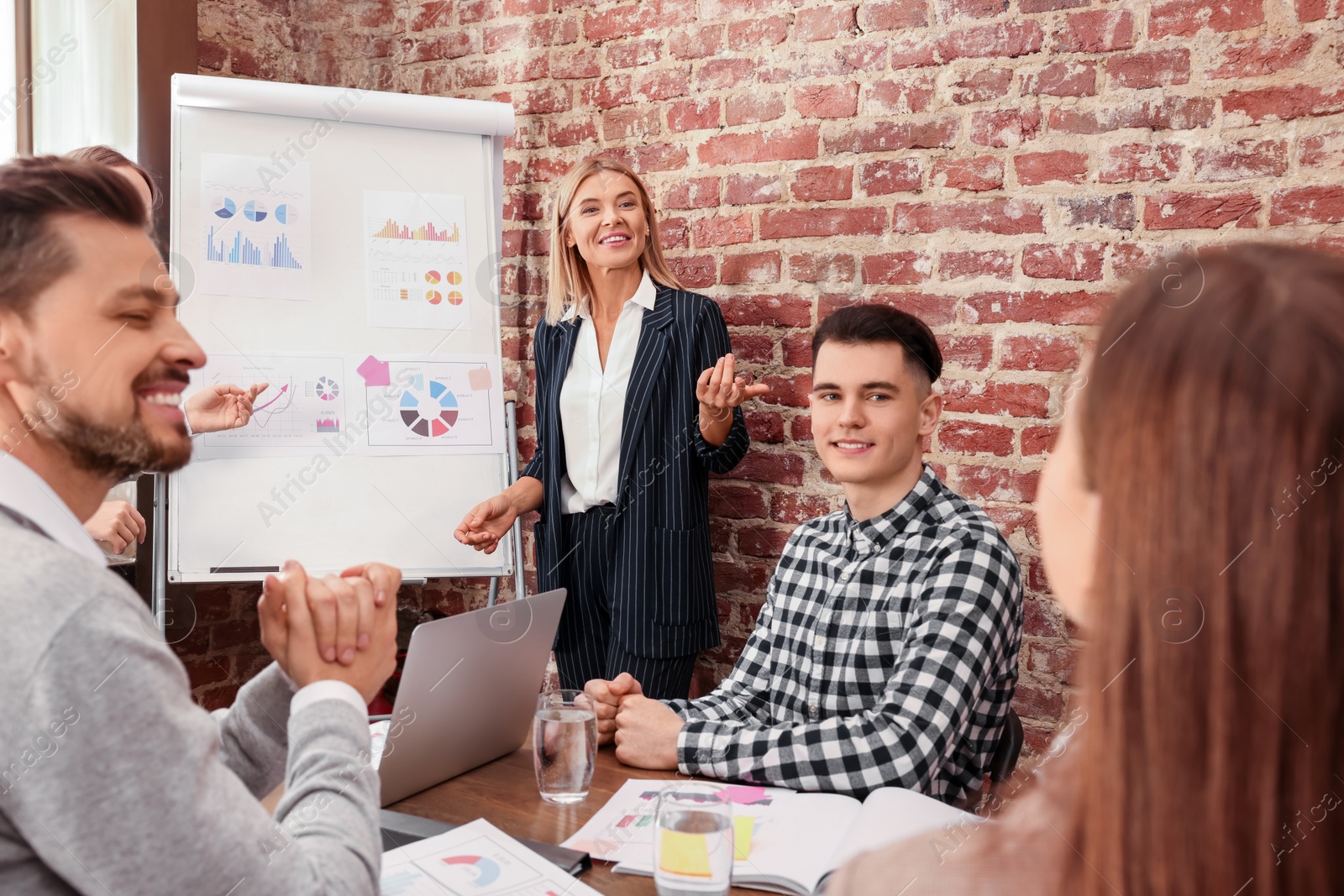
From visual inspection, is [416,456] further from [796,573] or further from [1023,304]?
[1023,304]

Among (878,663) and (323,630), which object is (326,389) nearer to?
(878,663)

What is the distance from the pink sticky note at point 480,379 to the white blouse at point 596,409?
22 cm

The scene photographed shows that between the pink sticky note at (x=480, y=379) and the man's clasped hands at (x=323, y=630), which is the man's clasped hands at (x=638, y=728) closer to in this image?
the man's clasped hands at (x=323, y=630)

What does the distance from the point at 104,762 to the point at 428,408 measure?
2.03 metres

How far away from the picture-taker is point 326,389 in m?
2.60

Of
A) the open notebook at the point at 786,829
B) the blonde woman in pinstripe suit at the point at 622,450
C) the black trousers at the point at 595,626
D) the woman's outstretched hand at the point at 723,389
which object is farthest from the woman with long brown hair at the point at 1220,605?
the black trousers at the point at 595,626

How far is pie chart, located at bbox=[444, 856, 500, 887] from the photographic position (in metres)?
1.00

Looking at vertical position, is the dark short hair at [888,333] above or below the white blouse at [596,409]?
above

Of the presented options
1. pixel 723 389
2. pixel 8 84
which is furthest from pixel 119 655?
pixel 8 84

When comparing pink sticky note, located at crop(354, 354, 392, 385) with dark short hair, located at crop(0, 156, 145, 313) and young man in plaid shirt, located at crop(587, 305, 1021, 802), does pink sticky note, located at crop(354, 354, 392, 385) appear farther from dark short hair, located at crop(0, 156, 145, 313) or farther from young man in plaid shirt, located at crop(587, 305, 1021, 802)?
dark short hair, located at crop(0, 156, 145, 313)

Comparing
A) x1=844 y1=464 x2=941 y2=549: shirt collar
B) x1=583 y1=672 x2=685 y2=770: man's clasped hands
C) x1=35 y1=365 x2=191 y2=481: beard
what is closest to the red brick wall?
x1=844 y1=464 x2=941 y2=549: shirt collar

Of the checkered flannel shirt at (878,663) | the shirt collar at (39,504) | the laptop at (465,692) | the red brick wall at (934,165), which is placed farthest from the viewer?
the red brick wall at (934,165)

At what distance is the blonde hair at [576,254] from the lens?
2646 mm

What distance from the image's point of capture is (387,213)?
2.70m
